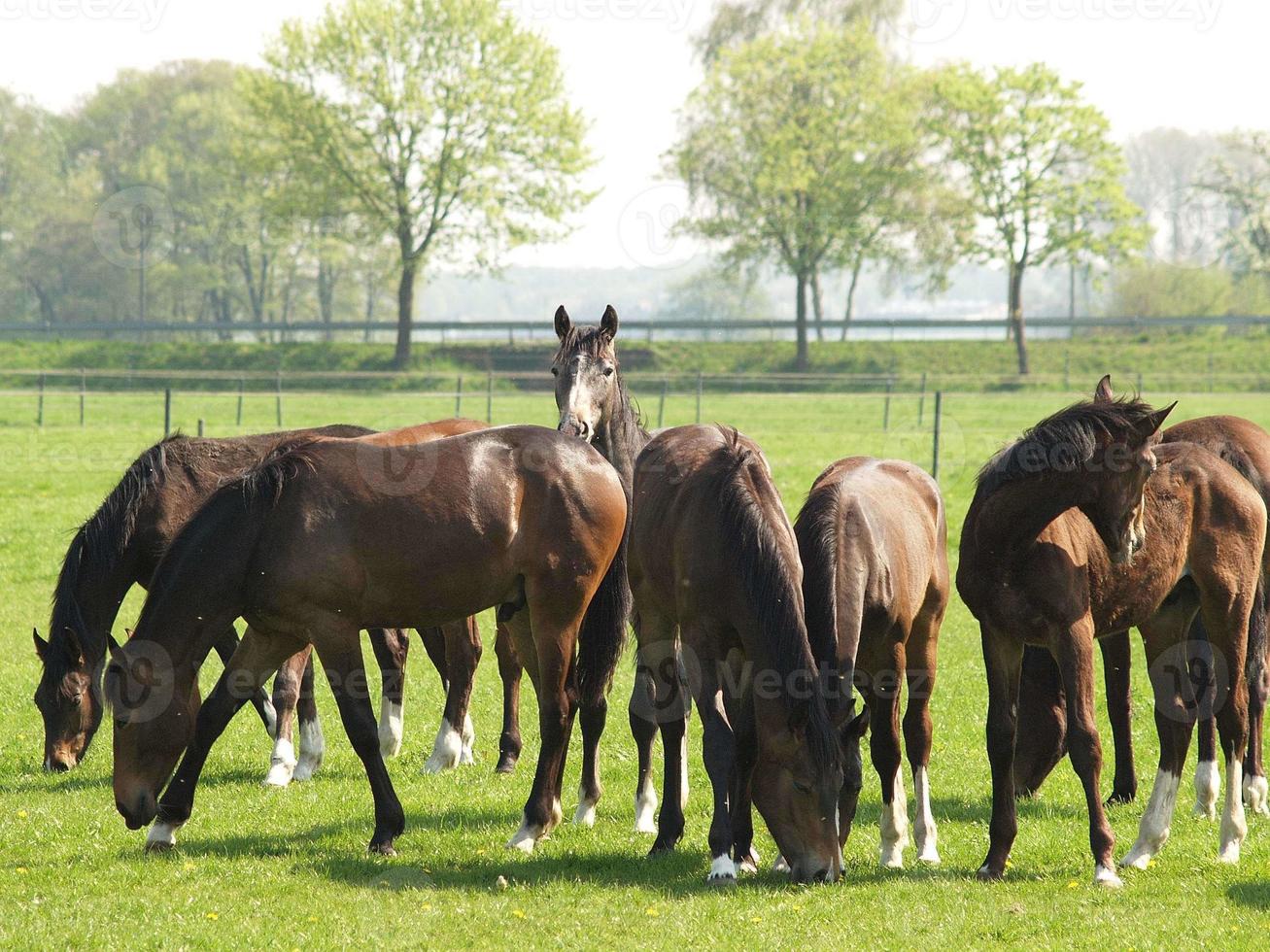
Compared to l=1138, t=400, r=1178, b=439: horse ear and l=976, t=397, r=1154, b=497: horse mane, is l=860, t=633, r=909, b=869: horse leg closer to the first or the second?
l=976, t=397, r=1154, b=497: horse mane

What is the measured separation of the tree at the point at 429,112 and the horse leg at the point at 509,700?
33.0 metres

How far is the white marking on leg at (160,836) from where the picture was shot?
231 inches

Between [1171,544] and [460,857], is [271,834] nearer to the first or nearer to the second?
[460,857]

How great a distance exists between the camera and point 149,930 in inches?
188

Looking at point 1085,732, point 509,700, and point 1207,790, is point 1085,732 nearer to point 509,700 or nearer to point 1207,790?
point 1207,790

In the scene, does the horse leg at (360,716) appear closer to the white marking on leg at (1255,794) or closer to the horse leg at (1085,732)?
the horse leg at (1085,732)

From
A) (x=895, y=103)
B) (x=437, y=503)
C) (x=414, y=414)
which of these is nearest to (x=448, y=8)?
(x=895, y=103)

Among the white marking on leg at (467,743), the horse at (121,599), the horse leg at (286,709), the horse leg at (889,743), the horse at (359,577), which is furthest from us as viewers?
the white marking on leg at (467,743)

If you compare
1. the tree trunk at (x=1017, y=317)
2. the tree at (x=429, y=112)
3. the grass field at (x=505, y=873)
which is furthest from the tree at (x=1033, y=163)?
the grass field at (x=505, y=873)

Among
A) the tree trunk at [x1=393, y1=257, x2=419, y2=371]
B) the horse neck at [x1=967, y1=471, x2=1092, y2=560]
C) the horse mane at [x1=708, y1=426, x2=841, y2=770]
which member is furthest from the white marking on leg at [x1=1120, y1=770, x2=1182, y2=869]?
→ the tree trunk at [x1=393, y1=257, x2=419, y2=371]

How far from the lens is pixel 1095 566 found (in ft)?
18.5

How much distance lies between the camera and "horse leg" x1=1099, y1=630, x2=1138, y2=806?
690 cm

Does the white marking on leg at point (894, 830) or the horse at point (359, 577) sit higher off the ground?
the horse at point (359, 577)

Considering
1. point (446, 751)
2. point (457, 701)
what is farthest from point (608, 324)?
point (446, 751)
